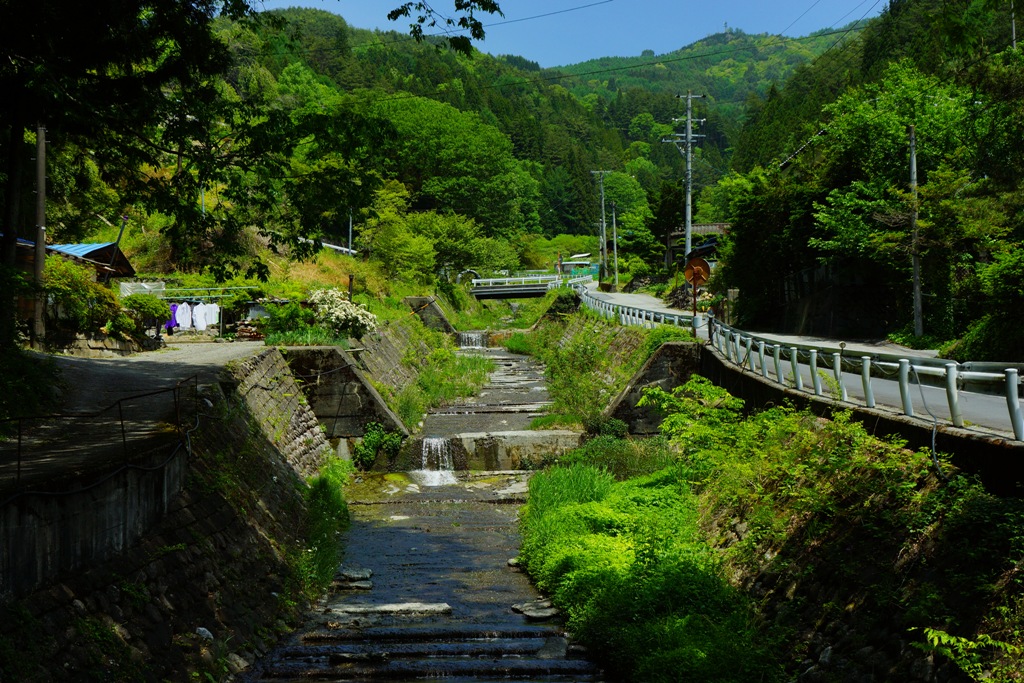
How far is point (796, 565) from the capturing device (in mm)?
11211

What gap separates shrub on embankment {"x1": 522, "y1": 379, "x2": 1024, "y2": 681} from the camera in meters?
7.87

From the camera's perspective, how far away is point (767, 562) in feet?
39.9

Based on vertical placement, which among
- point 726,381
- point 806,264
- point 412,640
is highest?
point 806,264

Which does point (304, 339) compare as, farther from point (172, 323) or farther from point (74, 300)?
point (172, 323)

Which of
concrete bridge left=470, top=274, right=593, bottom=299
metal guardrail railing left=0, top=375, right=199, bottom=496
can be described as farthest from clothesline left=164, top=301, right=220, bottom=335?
concrete bridge left=470, top=274, right=593, bottom=299

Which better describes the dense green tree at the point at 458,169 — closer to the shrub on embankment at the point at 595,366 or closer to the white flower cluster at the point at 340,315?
the shrub on embankment at the point at 595,366

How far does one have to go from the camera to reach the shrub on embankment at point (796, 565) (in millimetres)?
7871

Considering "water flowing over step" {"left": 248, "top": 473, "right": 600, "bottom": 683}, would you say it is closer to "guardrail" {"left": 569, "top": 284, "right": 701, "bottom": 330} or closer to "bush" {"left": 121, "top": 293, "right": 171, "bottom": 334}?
"guardrail" {"left": 569, "top": 284, "right": 701, "bottom": 330}

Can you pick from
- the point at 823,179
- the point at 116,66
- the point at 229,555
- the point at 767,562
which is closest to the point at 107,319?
the point at 116,66

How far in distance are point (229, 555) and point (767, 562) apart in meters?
7.39

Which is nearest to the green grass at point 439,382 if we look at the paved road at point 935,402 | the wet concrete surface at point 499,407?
the wet concrete surface at point 499,407

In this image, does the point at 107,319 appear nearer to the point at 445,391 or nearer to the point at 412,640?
the point at 445,391

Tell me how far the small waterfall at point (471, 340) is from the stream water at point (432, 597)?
89.4 feet

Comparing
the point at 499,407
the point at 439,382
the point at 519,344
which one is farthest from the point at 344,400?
the point at 519,344
